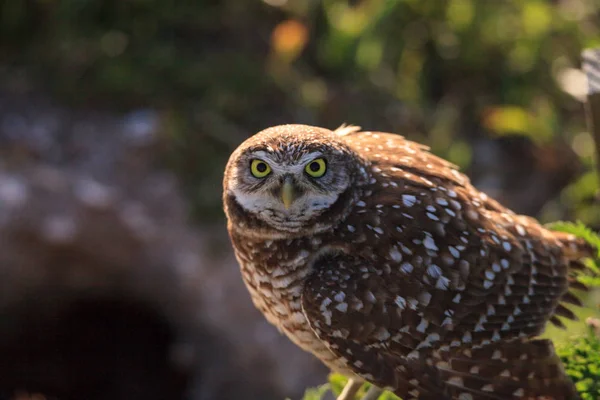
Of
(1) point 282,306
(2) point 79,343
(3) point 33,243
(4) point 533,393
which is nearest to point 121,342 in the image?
(2) point 79,343

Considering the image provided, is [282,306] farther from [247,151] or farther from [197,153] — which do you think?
[197,153]

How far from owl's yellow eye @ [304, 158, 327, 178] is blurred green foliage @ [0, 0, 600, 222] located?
284cm

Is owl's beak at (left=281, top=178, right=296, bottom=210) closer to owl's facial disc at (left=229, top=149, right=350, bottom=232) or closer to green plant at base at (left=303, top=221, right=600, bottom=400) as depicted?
owl's facial disc at (left=229, top=149, right=350, bottom=232)

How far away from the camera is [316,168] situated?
8.45 feet

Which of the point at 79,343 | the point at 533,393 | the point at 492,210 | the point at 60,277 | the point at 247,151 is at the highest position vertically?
the point at 492,210

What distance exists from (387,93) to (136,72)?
1.83 m

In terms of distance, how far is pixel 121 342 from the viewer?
6.11 metres

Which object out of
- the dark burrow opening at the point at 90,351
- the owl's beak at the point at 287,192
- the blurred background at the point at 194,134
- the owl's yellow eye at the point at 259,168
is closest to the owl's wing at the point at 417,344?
the owl's beak at the point at 287,192

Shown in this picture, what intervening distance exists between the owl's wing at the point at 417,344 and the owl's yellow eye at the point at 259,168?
0.38m

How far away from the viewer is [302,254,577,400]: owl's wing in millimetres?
2449

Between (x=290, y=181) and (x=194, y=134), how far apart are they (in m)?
3.01

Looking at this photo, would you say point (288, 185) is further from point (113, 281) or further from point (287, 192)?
point (113, 281)

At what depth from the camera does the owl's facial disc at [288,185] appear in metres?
2.52

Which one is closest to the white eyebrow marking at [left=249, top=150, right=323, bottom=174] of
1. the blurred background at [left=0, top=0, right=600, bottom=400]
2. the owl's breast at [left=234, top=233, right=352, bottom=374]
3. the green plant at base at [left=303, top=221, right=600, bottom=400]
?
the owl's breast at [left=234, top=233, right=352, bottom=374]
